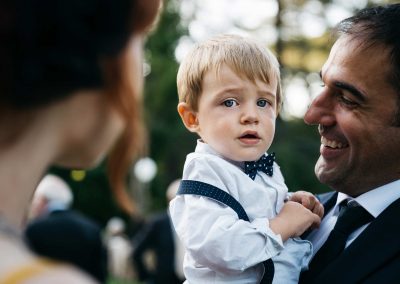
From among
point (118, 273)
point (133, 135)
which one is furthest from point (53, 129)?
point (118, 273)

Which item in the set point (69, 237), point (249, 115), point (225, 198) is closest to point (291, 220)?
point (225, 198)

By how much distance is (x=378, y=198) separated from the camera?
270 cm

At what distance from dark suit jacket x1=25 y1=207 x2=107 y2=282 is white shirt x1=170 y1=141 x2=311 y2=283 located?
176 inches

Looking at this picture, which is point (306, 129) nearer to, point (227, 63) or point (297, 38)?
point (297, 38)

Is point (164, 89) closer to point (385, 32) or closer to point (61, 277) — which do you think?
point (385, 32)

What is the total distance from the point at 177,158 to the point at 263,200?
20304mm

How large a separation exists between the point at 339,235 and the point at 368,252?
0.14 meters

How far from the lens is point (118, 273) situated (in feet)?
55.8

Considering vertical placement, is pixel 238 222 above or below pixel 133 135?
below

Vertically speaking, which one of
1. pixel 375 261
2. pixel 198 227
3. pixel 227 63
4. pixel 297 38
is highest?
pixel 227 63

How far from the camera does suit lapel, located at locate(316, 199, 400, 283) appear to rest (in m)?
2.38

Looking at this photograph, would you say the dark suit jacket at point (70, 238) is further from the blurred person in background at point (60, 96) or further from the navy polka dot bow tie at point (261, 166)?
the blurred person in background at point (60, 96)

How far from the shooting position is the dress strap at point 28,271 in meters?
0.95

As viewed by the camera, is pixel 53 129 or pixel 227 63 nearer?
pixel 53 129
